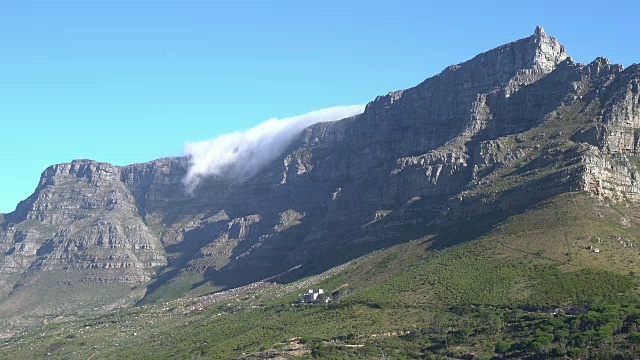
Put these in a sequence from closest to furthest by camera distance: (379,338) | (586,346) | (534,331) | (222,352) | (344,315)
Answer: (586,346) → (534,331) → (379,338) → (222,352) → (344,315)

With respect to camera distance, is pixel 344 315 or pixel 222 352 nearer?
pixel 222 352

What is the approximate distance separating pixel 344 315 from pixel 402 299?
13.3 meters

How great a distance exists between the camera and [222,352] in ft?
598

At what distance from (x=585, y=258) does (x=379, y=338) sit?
4831 centimetres

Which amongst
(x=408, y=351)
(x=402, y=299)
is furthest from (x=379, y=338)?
(x=402, y=299)

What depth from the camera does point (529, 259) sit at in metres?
192

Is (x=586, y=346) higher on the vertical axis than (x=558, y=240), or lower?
lower

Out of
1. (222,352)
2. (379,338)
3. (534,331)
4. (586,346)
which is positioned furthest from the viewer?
(222,352)

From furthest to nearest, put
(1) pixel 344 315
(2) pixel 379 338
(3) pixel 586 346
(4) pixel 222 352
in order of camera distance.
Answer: (1) pixel 344 315, (4) pixel 222 352, (2) pixel 379 338, (3) pixel 586 346

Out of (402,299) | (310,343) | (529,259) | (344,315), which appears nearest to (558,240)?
(529,259)

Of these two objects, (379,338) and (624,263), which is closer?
(379,338)

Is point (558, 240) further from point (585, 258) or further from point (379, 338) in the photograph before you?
point (379, 338)

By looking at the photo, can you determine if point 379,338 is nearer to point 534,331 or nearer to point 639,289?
point 534,331

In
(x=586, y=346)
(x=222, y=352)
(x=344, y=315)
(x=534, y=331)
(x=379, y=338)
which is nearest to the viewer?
(x=586, y=346)
